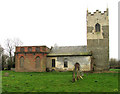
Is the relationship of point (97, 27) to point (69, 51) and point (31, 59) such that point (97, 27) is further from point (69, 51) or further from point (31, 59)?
point (31, 59)

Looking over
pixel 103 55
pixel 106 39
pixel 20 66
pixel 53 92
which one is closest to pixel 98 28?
pixel 106 39

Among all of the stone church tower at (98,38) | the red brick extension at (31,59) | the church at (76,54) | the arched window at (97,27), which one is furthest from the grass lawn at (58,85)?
the arched window at (97,27)

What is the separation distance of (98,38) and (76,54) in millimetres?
6601

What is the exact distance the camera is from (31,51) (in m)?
32.3

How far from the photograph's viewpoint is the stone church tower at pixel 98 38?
32.1 meters

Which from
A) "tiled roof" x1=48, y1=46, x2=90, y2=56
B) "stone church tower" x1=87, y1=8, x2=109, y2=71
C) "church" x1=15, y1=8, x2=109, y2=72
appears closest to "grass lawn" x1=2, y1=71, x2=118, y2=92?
"church" x1=15, y1=8, x2=109, y2=72

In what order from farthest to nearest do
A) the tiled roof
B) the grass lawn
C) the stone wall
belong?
the tiled roof → the stone wall → the grass lawn

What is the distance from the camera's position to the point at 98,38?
32.7 meters

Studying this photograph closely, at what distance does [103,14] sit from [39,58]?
18100mm

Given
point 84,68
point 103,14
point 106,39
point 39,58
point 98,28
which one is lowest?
point 84,68

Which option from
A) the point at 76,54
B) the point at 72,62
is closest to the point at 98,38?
the point at 76,54

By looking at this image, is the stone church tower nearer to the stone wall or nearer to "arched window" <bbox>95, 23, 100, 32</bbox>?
"arched window" <bbox>95, 23, 100, 32</bbox>

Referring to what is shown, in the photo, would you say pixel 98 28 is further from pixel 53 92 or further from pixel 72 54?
pixel 53 92

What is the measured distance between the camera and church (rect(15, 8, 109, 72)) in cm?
3169
